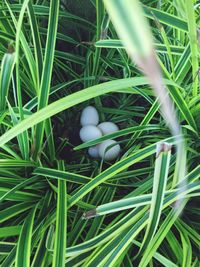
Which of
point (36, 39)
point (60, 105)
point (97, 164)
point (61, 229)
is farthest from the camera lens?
point (97, 164)

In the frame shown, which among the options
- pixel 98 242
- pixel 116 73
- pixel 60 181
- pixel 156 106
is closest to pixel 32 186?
pixel 60 181

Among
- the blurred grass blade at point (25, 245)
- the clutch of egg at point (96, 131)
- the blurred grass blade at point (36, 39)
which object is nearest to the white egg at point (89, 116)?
the clutch of egg at point (96, 131)

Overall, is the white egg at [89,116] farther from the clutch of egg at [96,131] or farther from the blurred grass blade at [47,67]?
the blurred grass blade at [47,67]

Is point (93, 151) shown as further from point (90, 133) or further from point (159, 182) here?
point (159, 182)

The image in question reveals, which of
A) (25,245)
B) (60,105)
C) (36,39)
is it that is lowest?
(25,245)

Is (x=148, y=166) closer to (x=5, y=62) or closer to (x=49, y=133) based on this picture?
(x=49, y=133)

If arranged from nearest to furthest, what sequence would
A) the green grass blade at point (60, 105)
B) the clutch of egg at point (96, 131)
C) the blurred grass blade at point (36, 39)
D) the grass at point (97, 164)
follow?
the green grass blade at point (60, 105) < the grass at point (97, 164) < the blurred grass blade at point (36, 39) < the clutch of egg at point (96, 131)

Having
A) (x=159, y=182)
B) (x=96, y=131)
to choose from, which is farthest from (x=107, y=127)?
(x=159, y=182)

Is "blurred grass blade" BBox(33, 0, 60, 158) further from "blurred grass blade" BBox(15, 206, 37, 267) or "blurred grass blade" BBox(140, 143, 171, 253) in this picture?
"blurred grass blade" BBox(140, 143, 171, 253)
